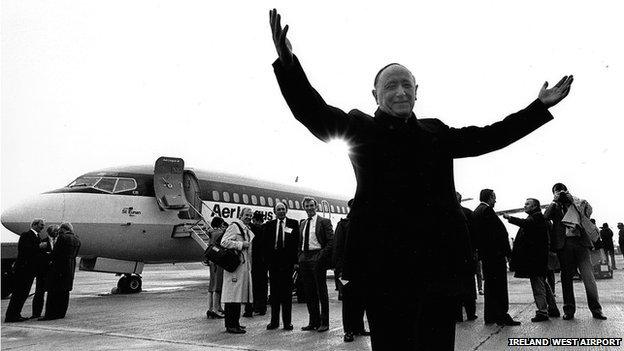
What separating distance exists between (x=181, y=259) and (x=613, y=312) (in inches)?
445

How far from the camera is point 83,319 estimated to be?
8.95 meters

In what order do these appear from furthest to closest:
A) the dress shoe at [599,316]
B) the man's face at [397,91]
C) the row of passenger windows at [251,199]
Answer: the row of passenger windows at [251,199] < the dress shoe at [599,316] < the man's face at [397,91]

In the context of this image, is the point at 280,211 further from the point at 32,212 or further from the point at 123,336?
the point at 32,212

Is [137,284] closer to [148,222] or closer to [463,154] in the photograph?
[148,222]

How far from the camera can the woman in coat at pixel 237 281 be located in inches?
289

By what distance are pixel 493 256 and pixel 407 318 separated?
21.3 ft

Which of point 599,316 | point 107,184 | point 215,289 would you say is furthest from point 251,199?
point 599,316

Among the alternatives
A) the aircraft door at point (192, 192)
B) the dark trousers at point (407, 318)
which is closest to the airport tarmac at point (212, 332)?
the dark trousers at point (407, 318)

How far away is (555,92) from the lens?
Result: 226cm

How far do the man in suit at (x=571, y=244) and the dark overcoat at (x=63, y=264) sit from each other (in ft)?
27.4

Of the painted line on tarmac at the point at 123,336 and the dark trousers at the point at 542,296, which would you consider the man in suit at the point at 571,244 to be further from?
the painted line on tarmac at the point at 123,336

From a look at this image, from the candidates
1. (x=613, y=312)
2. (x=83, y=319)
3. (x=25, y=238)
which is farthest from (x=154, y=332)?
(x=613, y=312)

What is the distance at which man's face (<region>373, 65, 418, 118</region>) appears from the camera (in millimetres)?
1990

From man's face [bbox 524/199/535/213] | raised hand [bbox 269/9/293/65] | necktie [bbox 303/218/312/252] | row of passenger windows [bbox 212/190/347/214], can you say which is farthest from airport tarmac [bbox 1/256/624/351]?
row of passenger windows [bbox 212/190/347/214]
